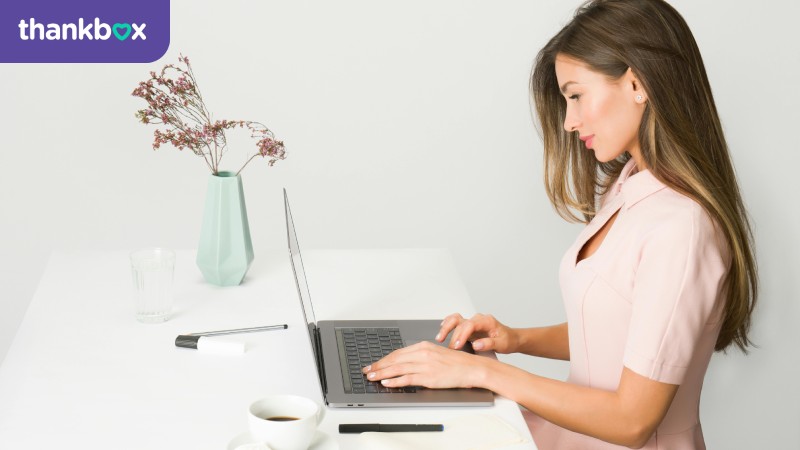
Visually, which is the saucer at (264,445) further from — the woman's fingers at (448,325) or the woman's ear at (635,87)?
the woman's ear at (635,87)

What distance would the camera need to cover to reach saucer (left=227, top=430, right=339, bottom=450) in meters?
1.21

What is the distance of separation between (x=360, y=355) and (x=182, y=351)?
0.97ft

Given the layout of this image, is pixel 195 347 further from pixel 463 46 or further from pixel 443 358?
pixel 463 46

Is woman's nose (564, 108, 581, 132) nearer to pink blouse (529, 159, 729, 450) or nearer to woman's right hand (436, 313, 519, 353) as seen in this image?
pink blouse (529, 159, 729, 450)

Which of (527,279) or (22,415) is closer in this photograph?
(22,415)

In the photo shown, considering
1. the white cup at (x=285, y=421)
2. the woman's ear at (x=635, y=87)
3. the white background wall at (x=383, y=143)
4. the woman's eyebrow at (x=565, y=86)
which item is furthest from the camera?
the white background wall at (x=383, y=143)

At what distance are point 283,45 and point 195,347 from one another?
1.54m

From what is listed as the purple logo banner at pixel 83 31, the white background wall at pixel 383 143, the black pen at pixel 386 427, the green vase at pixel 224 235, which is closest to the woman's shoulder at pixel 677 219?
the black pen at pixel 386 427

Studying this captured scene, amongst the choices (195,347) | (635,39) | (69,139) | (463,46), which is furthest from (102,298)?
(463,46)


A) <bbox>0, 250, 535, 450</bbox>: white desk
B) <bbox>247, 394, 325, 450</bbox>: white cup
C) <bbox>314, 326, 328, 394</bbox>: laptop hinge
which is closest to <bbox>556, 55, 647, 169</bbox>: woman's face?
<bbox>0, 250, 535, 450</bbox>: white desk

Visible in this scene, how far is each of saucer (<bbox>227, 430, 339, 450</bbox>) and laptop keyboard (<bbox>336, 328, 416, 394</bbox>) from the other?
157 millimetres

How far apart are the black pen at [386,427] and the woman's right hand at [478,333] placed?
0.34 metres

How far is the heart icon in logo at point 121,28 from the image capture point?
9.89 ft

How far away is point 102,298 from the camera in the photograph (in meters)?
1.88
